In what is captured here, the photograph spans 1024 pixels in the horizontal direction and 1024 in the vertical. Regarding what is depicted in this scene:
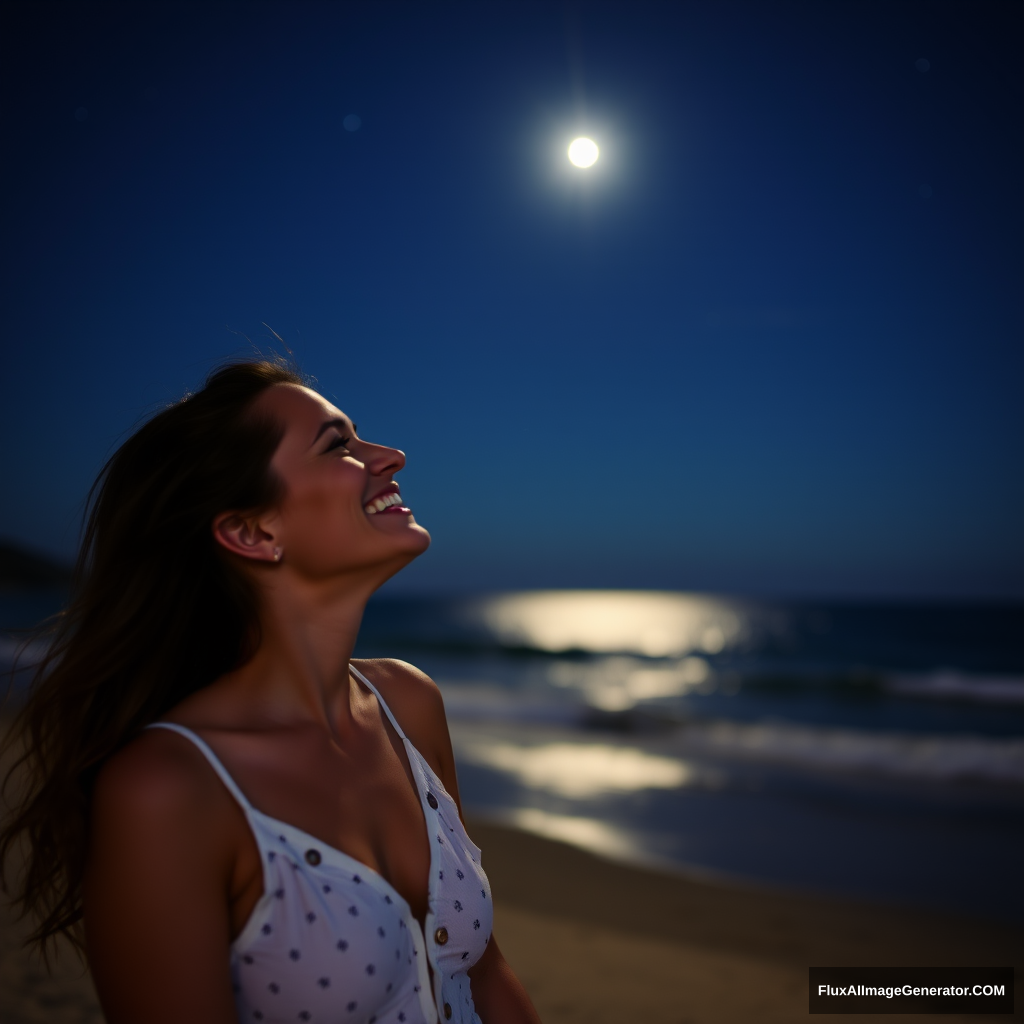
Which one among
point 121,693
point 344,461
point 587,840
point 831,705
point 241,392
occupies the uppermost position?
point 831,705

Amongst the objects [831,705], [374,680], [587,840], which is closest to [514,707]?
[831,705]

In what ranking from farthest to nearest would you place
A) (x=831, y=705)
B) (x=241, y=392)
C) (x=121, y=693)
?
(x=831, y=705), (x=241, y=392), (x=121, y=693)

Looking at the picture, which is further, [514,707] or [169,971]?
[514,707]

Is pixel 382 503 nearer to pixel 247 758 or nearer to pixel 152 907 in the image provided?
pixel 247 758

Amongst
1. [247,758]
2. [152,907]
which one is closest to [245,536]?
[247,758]

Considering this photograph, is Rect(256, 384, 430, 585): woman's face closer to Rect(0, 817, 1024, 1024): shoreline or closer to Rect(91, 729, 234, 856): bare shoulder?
Rect(91, 729, 234, 856): bare shoulder

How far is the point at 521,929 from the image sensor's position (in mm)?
5410

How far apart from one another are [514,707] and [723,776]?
6.94m

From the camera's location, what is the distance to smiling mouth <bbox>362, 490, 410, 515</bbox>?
1.80 m

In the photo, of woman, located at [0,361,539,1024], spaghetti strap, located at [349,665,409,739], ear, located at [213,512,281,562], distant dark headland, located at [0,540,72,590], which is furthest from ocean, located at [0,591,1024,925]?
ear, located at [213,512,281,562]

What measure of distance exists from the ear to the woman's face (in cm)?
2

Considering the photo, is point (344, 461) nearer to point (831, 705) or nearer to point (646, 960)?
point (646, 960)

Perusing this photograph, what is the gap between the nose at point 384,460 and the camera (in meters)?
1.86

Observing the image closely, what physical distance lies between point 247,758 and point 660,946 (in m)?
4.73
